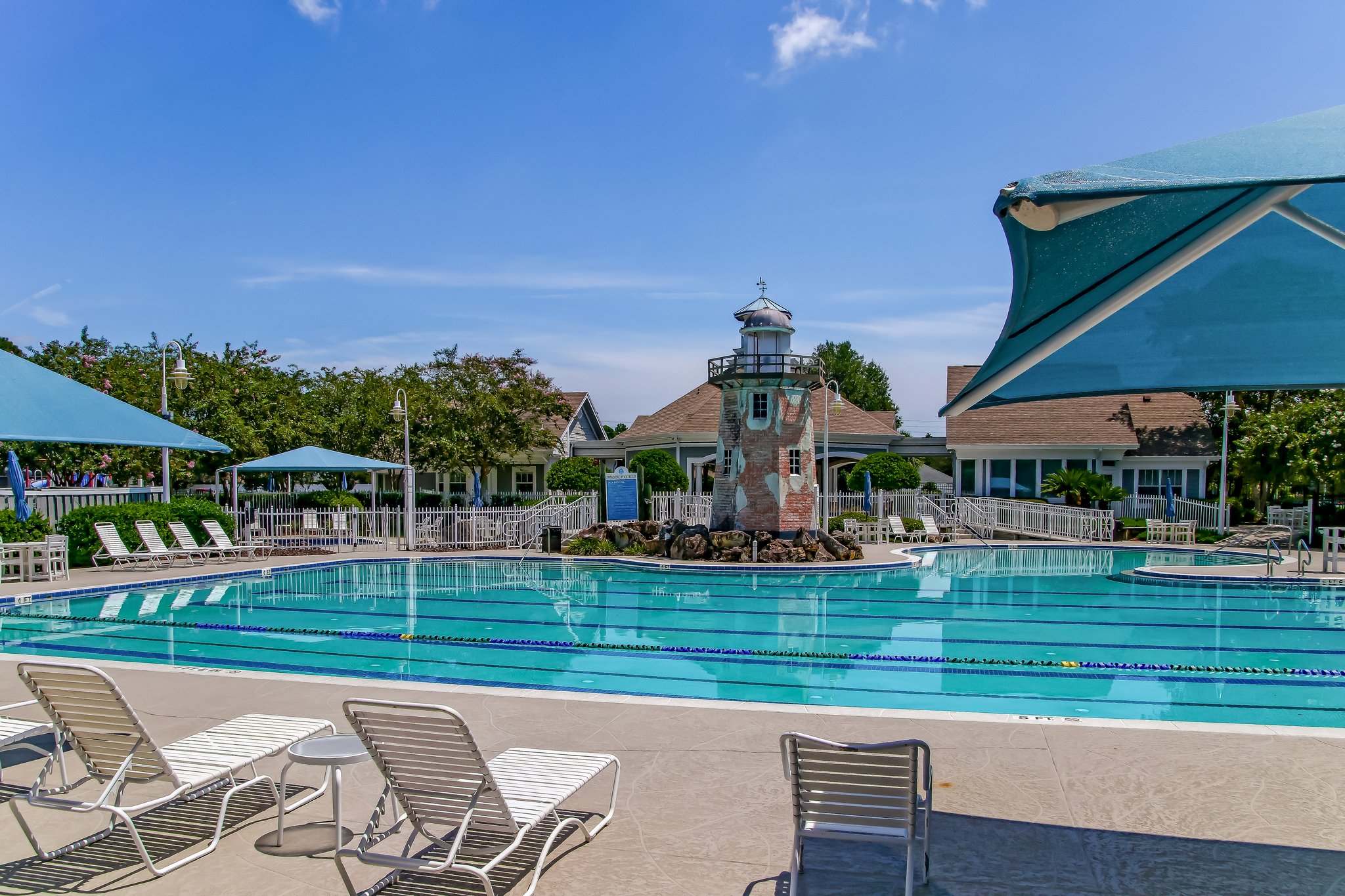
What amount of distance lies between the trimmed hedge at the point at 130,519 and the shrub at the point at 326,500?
761cm

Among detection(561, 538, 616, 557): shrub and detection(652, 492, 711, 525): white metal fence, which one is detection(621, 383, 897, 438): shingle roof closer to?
detection(652, 492, 711, 525): white metal fence

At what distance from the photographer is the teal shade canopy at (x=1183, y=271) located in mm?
3029

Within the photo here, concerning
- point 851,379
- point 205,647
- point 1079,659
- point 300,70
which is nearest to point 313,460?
point 300,70

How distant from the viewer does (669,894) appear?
367cm

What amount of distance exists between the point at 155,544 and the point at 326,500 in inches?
441

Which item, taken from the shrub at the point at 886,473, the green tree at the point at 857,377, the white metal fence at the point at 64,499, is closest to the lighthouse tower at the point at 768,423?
the shrub at the point at 886,473

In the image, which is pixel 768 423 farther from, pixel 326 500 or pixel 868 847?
pixel 868 847

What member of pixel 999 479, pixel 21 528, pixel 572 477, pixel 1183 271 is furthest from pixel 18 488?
pixel 999 479

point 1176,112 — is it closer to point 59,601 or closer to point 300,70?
point 300,70

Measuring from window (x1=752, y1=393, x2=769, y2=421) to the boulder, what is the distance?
308 cm

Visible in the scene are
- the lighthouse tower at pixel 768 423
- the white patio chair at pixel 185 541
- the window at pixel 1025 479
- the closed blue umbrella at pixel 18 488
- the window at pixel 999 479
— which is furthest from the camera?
the window at pixel 999 479

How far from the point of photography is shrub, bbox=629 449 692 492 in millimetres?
29016

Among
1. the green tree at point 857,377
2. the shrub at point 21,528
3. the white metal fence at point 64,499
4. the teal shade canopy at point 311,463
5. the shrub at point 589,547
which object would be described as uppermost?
the green tree at point 857,377

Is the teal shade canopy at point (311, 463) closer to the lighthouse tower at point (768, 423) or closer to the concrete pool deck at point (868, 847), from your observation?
the lighthouse tower at point (768, 423)
